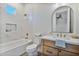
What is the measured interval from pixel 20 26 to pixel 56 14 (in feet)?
1.89

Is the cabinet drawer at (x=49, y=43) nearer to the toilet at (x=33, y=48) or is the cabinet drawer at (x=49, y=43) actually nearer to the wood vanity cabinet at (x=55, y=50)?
the wood vanity cabinet at (x=55, y=50)

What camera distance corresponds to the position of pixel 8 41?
1.73m

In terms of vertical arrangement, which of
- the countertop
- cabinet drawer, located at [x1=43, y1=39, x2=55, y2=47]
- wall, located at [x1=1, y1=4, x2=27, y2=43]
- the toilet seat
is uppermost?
wall, located at [x1=1, y1=4, x2=27, y2=43]

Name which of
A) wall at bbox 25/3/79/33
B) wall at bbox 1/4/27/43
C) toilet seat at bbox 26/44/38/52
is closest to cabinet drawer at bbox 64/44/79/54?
wall at bbox 25/3/79/33

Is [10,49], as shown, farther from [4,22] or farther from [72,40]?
[72,40]

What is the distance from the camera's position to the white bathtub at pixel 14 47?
66.2 inches

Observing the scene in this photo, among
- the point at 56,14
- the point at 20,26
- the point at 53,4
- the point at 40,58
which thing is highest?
the point at 53,4

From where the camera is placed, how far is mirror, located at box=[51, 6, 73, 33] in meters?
1.62

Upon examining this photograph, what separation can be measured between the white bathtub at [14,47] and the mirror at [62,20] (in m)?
0.46

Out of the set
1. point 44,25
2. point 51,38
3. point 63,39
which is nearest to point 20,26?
point 44,25

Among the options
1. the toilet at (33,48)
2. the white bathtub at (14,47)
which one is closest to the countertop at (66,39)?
the toilet at (33,48)

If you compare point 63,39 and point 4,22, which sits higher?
point 4,22

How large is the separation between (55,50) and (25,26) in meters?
0.57

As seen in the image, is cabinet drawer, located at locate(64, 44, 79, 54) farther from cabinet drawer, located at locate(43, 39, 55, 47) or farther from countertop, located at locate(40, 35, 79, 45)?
cabinet drawer, located at locate(43, 39, 55, 47)
